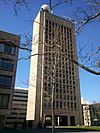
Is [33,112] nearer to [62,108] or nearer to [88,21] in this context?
[62,108]

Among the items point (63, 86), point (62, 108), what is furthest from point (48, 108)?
point (63, 86)

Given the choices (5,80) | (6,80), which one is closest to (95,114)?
(6,80)

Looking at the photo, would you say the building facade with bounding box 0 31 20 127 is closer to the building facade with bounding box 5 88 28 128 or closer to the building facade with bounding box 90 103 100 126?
the building facade with bounding box 5 88 28 128

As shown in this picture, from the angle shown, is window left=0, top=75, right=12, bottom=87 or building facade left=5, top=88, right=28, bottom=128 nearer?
window left=0, top=75, right=12, bottom=87

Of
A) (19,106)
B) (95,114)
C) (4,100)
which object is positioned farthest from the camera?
(19,106)

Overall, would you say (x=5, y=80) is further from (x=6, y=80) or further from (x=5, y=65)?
(x=5, y=65)

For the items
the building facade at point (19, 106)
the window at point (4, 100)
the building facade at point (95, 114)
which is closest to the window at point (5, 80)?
the window at point (4, 100)

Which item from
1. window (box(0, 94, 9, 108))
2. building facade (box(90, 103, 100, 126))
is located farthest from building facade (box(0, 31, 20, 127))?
building facade (box(90, 103, 100, 126))

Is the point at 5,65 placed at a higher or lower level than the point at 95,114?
higher

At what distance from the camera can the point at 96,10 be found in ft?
19.1

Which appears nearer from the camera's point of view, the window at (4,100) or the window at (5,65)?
the window at (4,100)

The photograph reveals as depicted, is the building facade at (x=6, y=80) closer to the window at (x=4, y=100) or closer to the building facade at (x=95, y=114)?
the window at (x=4, y=100)

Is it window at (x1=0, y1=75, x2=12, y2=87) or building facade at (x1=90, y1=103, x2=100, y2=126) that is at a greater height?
window at (x1=0, y1=75, x2=12, y2=87)

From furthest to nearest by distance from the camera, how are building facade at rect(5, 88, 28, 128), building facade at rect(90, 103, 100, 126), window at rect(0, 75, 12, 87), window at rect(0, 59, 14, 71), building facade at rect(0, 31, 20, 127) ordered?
building facade at rect(5, 88, 28, 128) < building facade at rect(90, 103, 100, 126) < window at rect(0, 59, 14, 71) < window at rect(0, 75, 12, 87) < building facade at rect(0, 31, 20, 127)
